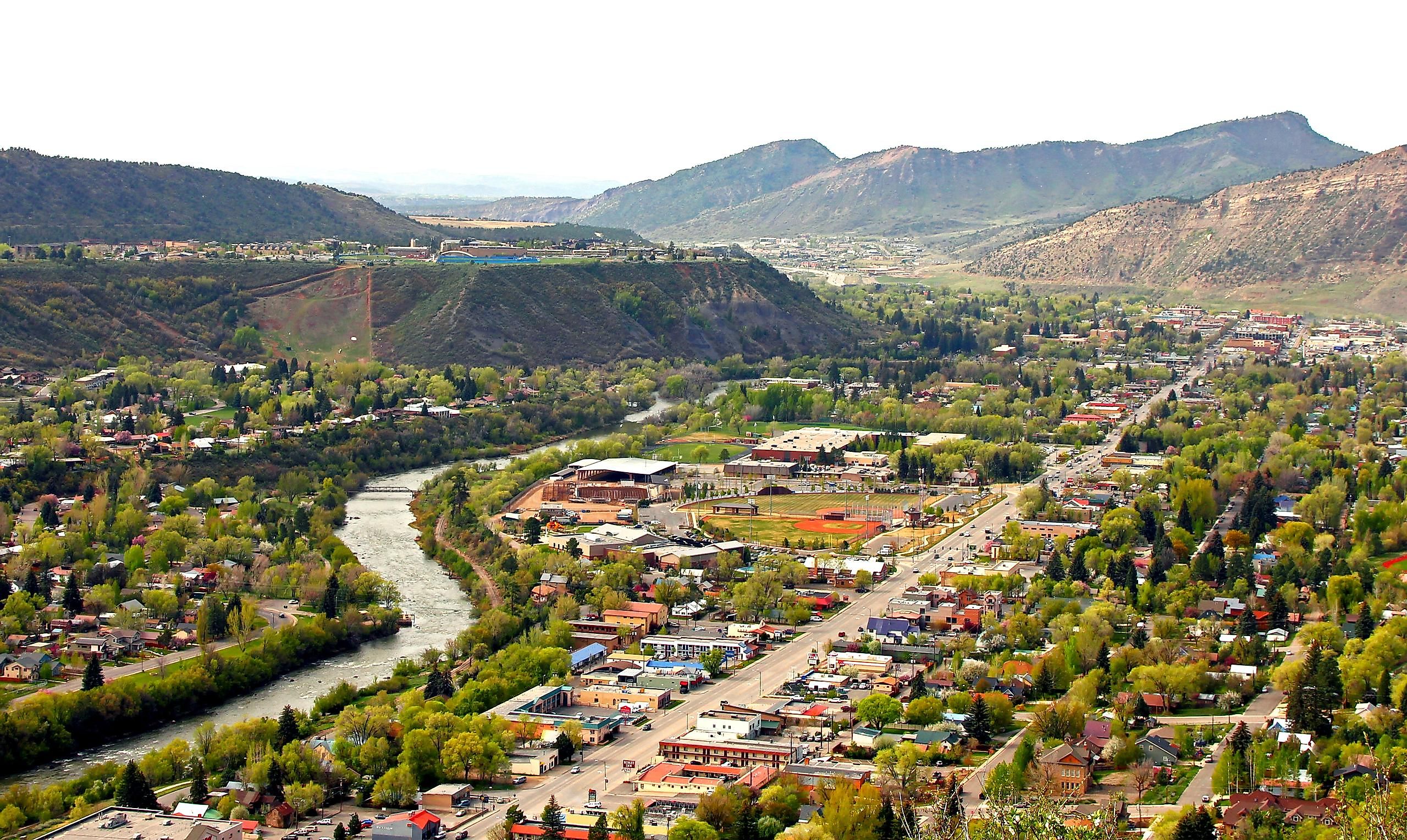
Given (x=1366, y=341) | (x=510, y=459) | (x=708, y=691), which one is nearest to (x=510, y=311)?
(x=510, y=459)

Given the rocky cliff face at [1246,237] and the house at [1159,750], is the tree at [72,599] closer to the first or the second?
the house at [1159,750]

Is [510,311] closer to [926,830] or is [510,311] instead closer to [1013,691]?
[1013,691]

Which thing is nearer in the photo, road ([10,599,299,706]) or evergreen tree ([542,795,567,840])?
evergreen tree ([542,795,567,840])

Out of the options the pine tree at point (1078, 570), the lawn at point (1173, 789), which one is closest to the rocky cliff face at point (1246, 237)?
the pine tree at point (1078, 570)

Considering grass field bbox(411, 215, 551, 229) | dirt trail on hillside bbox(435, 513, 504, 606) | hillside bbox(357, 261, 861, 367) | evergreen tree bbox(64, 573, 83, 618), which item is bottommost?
dirt trail on hillside bbox(435, 513, 504, 606)

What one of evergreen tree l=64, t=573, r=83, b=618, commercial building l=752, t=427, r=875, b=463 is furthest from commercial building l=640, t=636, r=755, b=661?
commercial building l=752, t=427, r=875, b=463

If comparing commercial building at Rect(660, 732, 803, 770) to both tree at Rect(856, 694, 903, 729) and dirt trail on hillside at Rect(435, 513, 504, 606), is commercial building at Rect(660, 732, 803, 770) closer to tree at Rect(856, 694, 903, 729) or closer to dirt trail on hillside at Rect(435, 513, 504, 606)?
tree at Rect(856, 694, 903, 729)

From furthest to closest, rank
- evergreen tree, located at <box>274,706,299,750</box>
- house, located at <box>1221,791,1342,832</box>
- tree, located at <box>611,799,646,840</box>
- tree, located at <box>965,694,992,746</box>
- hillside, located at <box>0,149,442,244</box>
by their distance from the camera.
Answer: hillside, located at <box>0,149,442,244</box> < tree, located at <box>965,694,992,746</box> < evergreen tree, located at <box>274,706,299,750</box> < tree, located at <box>611,799,646,840</box> < house, located at <box>1221,791,1342,832</box>

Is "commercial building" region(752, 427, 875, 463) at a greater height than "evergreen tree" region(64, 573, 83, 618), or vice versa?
"evergreen tree" region(64, 573, 83, 618)
